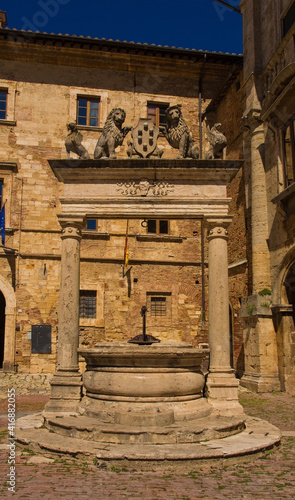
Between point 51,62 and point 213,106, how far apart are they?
6440 millimetres

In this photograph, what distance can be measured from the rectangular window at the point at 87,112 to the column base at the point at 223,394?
1331 cm

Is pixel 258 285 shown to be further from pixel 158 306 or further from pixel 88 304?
pixel 88 304

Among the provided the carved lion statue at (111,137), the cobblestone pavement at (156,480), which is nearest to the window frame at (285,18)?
the carved lion statue at (111,137)

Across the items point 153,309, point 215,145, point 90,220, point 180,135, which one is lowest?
point 153,309

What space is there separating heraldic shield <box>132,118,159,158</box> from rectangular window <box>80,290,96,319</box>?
954 centimetres

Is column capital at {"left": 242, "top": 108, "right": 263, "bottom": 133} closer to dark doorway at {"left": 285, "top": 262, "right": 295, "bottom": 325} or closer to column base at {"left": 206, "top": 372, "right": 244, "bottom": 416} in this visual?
dark doorway at {"left": 285, "top": 262, "right": 295, "bottom": 325}

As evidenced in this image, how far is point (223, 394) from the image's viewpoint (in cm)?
768

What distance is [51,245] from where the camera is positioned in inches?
693

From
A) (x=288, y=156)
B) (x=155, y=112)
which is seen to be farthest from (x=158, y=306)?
(x=155, y=112)

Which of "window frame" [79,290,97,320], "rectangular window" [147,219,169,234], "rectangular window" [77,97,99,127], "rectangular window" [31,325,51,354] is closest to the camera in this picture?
"rectangular window" [31,325,51,354]

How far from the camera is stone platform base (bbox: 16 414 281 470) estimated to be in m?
5.34

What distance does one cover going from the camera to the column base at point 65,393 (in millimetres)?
7559

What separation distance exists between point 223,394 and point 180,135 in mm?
→ 4557

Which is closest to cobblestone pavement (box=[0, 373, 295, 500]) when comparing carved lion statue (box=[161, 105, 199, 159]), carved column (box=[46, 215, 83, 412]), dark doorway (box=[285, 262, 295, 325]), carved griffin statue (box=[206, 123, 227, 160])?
carved column (box=[46, 215, 83, 412])
